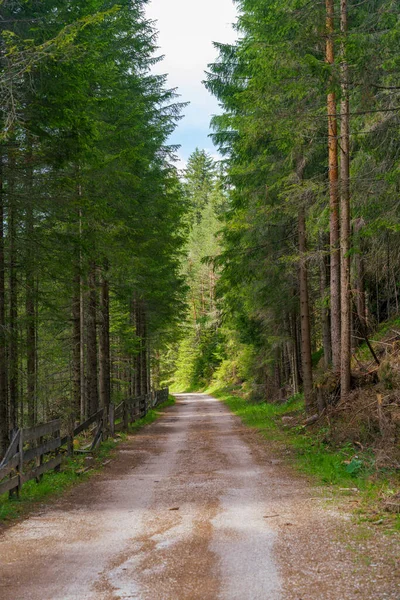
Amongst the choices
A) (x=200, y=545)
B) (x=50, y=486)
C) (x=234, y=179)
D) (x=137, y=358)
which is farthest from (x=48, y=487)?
(x=137, y=358)

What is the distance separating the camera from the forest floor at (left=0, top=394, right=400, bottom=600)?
4.49 metres

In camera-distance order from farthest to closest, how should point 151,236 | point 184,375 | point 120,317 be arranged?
point 184,375
point 120,317
point 151,236

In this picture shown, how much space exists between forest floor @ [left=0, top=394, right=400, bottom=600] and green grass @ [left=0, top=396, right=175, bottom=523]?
0.31 meters

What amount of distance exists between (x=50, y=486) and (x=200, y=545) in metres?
4.39

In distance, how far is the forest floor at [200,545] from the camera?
449 centimetres

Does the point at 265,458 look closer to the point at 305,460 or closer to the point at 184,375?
the point at 305,460

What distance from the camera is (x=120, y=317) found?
2433 cm

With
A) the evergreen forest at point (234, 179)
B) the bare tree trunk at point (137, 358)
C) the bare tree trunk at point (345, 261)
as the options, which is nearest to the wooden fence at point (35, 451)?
the evergreen forest at point (234, 179)

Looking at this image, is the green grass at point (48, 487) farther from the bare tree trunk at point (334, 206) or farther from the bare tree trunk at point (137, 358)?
the bare tree trunk at point (137, 358)

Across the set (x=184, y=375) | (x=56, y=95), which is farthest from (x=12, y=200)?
(x=184, y=375)

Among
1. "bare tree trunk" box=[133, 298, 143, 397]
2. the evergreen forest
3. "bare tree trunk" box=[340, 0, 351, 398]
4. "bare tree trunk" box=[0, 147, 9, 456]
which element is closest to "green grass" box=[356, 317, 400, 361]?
the evergreen forest

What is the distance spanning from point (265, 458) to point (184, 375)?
5949cm

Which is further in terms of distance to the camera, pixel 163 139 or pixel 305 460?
pixel 163 139

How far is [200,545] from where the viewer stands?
18.6 feet
